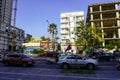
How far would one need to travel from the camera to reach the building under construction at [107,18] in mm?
64331

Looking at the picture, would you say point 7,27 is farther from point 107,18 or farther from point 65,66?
point 65,66

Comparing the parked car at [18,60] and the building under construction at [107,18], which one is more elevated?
the building under construction at [107,18]

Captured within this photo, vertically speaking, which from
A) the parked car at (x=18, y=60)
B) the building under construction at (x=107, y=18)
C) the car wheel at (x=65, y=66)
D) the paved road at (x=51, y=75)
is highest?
the building under construction at (x=107, y=18)

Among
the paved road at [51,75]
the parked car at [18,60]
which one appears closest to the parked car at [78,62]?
the paved road at [51,75]

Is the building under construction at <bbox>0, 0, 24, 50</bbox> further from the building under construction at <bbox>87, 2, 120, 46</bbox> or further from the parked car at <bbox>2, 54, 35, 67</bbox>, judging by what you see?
the parked car at <bbox>2, 54, 35, 67</bbox>

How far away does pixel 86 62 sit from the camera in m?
20.4

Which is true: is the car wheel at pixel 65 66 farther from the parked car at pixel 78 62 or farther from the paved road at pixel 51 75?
the paved road at pixel 51 75

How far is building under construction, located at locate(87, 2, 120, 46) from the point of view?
211 ft

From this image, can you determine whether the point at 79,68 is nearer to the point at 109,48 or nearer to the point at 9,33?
the point at 109,48

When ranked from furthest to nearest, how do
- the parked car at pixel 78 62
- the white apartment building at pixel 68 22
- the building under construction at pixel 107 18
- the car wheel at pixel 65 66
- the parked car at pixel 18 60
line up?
the white apartment building at pixel 68 22 → the building under construction at pixel 107 18 → the parked car at pixel 18 60 → the car wheel at pixel 65 66 → the parked car at pixel 78 62

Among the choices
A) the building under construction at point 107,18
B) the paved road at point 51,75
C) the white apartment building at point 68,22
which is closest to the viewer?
the paved road at point 51,75

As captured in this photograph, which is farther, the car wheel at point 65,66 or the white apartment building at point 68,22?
the white apartment building at point 68,22

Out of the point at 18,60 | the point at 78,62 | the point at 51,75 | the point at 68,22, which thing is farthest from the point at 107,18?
the point at 51,75

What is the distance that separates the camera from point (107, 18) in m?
65.9
